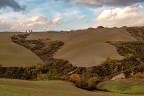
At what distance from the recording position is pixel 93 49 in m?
99.2

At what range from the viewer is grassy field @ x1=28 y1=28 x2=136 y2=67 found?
91312 millimetres

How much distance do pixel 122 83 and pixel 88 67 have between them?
2056 centimetres

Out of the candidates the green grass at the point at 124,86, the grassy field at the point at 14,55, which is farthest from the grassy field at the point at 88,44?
the green grass at the point at 124,86

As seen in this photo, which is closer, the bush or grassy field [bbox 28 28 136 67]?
the bush

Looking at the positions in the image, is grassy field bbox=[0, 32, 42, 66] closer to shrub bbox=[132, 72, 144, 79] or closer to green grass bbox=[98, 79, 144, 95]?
shrub bbox=[132, 72, 144, 79]

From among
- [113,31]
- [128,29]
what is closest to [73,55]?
[113,31]

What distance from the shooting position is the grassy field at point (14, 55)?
88.3 metres

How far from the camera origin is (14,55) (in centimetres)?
9512

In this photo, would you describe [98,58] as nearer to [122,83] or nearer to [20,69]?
[20,69]

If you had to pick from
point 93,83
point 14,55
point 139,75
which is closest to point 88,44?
point 14,55

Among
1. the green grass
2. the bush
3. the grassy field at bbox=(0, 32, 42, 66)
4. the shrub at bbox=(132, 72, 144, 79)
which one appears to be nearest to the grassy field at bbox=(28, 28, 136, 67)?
the grassy field at bbox=(0, 32, 42, 66)

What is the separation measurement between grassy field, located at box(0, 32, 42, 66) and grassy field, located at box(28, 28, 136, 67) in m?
7.39

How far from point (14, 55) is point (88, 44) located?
21.2 metres

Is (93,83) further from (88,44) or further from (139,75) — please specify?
(88,44)
